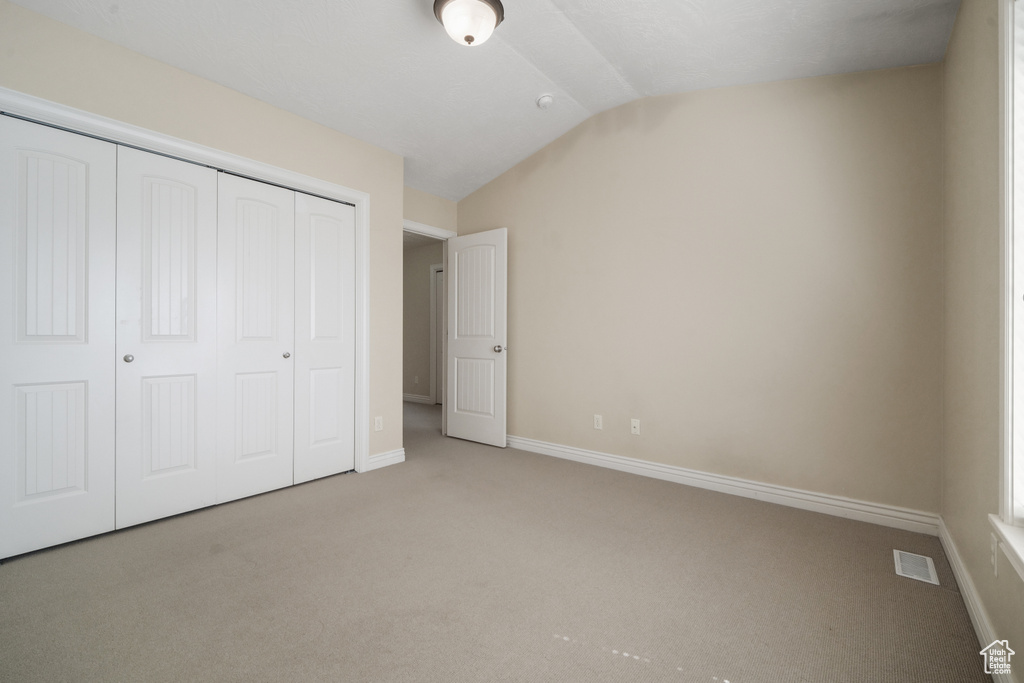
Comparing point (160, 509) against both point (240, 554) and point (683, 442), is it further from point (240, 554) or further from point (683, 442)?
point (683, 442)

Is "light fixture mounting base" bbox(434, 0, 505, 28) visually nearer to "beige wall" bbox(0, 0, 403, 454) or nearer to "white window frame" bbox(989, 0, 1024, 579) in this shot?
"beige wall" bbox(0, 0, 403, 454)

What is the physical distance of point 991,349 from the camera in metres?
1.61

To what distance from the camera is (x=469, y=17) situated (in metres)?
2.32

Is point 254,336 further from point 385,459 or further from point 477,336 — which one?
point 477,336

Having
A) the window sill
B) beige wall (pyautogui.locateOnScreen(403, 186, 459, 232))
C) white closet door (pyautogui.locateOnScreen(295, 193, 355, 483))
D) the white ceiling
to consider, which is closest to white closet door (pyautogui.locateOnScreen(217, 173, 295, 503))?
white closet door (pyautogui.locateOnScreen(295, 193, 355, 483))

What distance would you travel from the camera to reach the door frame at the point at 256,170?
86.4 inches

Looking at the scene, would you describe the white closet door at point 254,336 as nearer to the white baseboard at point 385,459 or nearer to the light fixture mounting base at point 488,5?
the white baseboard at point 385,459

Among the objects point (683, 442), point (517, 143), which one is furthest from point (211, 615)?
point (517, 143)

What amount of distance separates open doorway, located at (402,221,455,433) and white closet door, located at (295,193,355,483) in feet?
10.6

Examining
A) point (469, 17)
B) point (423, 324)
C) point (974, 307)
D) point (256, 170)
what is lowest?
point (974, 307)

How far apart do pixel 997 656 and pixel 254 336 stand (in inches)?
148

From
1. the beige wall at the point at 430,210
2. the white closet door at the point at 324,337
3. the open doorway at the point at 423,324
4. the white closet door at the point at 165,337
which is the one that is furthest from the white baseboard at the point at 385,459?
the open doorway at the point at 423,324

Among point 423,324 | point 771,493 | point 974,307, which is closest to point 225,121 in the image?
point 974,307

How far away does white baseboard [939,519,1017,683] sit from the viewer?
1496mm
